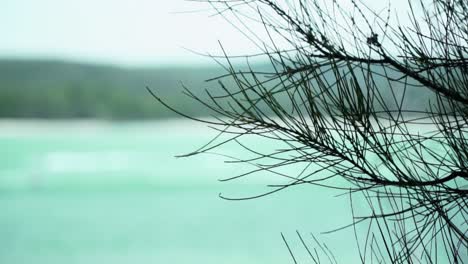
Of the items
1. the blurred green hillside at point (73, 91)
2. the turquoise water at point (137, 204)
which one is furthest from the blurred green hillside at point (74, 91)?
the turquoise water at point (137, 204)

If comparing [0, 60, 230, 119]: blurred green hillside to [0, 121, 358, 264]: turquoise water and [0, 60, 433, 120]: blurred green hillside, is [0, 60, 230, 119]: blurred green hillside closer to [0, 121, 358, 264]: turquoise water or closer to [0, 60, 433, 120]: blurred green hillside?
[0, 60, 433, 120]: blurred green hillside

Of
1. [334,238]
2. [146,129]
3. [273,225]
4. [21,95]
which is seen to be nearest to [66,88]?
[21,95]

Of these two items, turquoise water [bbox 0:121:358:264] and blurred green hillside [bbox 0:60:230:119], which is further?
blurred green hillside [bbox 0:60:230:119]

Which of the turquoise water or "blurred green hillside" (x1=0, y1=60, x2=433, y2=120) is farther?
"blurred green hillside" (x1=0, y1=60, x2=433, y2=120)

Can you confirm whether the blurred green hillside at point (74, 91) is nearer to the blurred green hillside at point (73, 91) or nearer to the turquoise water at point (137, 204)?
the blurred green hillside at point (73, 91)

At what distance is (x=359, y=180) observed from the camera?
0.89 m

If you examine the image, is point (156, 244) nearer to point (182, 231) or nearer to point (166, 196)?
point (182, 231)

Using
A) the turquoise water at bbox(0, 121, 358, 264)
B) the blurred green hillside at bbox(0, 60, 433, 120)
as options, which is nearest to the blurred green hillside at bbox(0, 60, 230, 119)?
the blurred green hillside at bbox(0, 60, 433, 120)

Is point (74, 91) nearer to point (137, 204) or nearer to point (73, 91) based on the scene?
point (73, 91)

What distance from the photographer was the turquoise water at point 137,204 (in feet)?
21.1

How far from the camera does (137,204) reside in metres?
8.31

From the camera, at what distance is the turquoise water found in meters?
6.43

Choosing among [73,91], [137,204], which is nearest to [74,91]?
[73,91]

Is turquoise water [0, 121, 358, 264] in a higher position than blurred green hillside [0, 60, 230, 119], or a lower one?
lower
